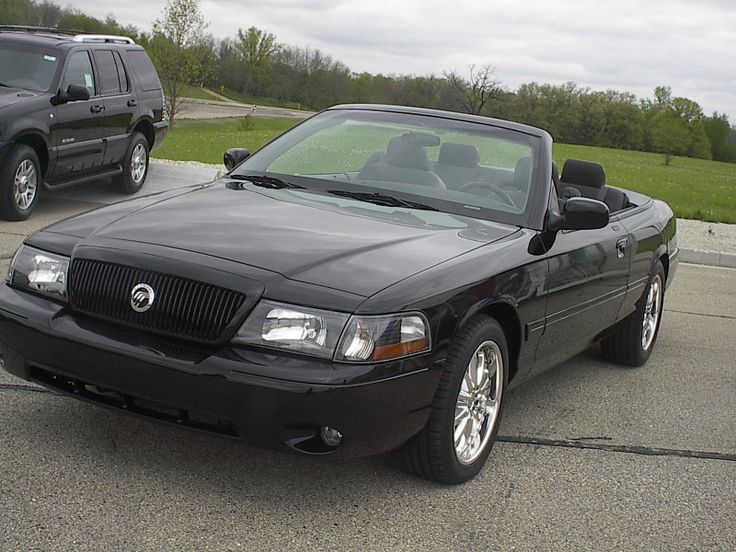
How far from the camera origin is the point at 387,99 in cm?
6756

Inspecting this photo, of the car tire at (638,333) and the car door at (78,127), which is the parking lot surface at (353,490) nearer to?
the car tire at (638,333)

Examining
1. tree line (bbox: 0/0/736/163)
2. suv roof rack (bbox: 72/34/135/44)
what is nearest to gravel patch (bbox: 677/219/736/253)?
suv roof rack (bbox: 72/34/135/44)

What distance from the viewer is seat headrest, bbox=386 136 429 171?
5133 millimetres

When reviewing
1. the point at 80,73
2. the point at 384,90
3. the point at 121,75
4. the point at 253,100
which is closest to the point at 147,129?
the point at 121,75

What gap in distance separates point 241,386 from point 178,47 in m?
Result: 49.9

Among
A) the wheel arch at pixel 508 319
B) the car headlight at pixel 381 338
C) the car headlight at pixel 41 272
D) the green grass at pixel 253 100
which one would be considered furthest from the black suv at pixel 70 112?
the green grass at pixel 253 100

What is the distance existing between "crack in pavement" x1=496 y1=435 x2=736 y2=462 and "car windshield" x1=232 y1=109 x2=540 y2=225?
1.05 metres

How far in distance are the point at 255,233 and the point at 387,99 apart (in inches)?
2545

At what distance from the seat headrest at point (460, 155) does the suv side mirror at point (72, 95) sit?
643cm

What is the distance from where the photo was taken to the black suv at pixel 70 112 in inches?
395

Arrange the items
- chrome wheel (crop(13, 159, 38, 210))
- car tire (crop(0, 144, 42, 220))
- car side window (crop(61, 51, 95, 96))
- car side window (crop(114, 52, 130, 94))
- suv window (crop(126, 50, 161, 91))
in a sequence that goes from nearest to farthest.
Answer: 1. car tire (crop(0, 144, 42, 220))
2. chrome wheel (crop(13, 159, 38, 210))
3. car side window (crop(61, 51, 95, 96))
4. car side window (crop(114, 52, 130, 94))
5. suv window (crop(126, 50, 161, 91))

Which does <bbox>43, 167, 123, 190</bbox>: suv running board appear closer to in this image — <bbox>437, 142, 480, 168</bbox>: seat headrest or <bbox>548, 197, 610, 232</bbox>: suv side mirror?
<bbox>437, 142, 480, 168</bbox>: seat headrest

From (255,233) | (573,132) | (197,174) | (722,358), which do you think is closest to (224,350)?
(255,233)

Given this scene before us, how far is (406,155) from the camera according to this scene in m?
5.18
